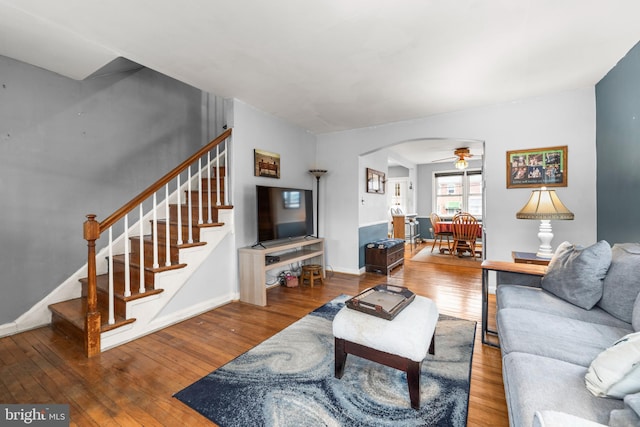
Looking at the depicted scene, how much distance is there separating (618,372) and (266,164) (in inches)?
141

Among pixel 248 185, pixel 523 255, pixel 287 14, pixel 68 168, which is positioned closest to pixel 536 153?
pixel 523 255

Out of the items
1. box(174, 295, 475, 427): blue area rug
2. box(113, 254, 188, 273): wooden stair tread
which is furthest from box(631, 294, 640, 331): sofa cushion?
box(113, 254, 188, 273): wooden stair tread

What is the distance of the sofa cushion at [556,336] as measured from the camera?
1.33 meters

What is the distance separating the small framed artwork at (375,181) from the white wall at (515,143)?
387 millimetres

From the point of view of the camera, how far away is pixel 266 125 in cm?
385

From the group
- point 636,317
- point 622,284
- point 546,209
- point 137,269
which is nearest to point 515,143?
point 546,209

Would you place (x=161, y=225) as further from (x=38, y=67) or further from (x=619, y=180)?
(x=619, y=180)

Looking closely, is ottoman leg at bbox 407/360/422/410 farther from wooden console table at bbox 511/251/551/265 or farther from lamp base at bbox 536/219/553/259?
lamp base at bbox 536/219/553/259

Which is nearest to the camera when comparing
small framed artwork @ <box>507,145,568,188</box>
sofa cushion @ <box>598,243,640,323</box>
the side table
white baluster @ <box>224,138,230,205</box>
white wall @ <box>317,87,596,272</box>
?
sofa cushion @ <box>598,243,640,323</box>

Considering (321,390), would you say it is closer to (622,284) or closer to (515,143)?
(622,284)

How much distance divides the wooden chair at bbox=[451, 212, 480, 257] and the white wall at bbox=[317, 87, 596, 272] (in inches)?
91.2

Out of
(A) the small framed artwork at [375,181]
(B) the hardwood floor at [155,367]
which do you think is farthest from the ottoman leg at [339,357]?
(A) the small framed artwork at [375,181]

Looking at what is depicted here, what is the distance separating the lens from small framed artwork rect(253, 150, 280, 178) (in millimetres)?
3648

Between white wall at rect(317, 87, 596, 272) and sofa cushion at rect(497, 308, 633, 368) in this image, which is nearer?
sofa cushion at rect(497, 308, 633, 368)
